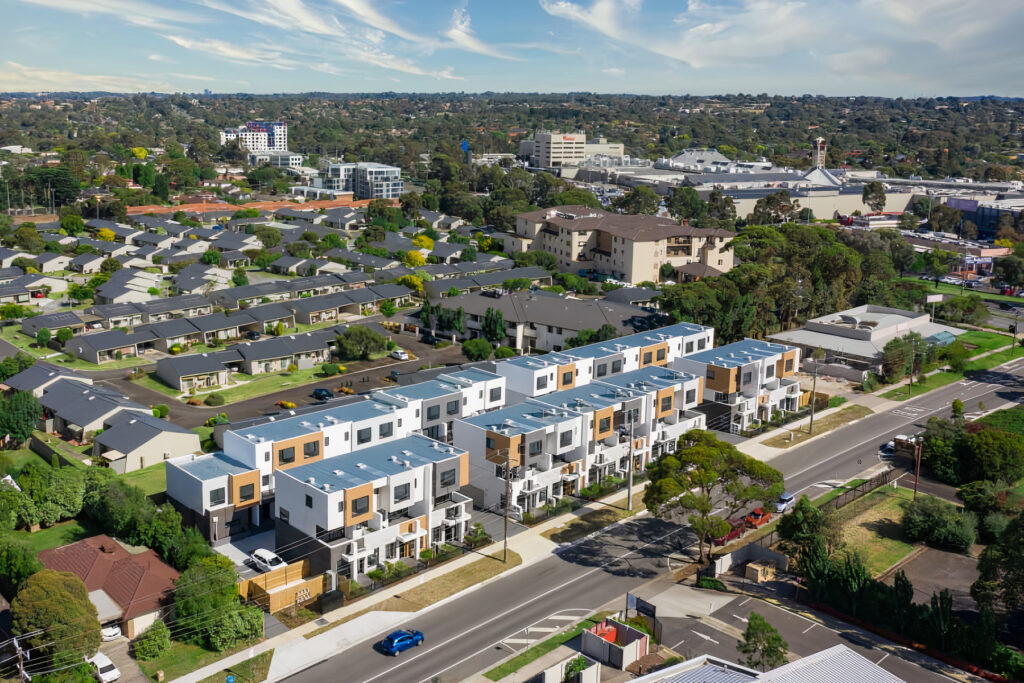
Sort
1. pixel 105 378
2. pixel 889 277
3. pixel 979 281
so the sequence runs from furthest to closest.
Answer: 1. pixel 979 281
2. pixel 889 277
3. pixel 105 378

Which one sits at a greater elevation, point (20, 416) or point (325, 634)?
point (20, 416)

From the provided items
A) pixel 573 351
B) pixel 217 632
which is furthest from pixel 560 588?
pixel 573 351

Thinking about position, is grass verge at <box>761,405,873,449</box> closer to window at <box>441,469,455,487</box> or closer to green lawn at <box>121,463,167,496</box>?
window at <box>441,469,455,487</box>

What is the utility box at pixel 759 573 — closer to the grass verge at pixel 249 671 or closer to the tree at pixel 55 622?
the grass verge at pixel 249 671

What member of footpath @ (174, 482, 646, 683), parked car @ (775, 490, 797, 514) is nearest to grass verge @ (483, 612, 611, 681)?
footpath @ (174, 482, 646, 683)

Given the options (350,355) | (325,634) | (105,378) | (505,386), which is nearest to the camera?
(325,634)

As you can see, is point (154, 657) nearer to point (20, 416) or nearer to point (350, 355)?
point (20, 416)

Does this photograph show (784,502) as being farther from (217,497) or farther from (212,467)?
(212,467)

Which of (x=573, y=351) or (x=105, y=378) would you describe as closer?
(x=573, y=351)
